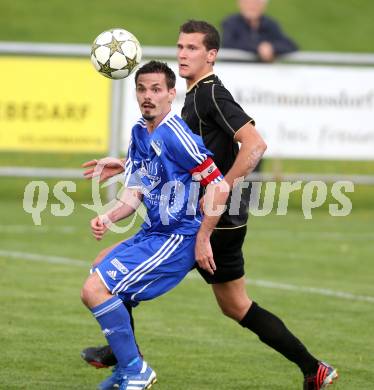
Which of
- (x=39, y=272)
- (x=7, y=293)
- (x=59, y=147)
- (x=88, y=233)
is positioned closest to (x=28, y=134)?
(x=59, y=147)

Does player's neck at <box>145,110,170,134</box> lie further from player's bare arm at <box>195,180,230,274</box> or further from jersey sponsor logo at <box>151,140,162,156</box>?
player's bare arm at <box>195,180,230,274</box>

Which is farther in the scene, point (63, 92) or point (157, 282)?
point (63, 92)

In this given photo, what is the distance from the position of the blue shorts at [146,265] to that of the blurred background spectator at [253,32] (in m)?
9.22

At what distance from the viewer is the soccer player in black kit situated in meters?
6.56

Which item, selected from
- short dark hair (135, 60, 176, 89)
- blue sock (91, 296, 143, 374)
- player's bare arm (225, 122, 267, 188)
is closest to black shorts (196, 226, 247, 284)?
player's bare arm (225, 122, 267, 188)

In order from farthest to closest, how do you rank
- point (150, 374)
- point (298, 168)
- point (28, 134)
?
point (298, 168)
point (28, 134)
point (150, 374)

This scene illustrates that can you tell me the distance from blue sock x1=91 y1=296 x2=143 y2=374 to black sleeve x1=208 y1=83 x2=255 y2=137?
1214 mm

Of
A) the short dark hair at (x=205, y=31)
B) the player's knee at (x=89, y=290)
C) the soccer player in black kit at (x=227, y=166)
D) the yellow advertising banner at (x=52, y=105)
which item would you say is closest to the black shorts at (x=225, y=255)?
the soccer player in black kit at (x=227, y=166)

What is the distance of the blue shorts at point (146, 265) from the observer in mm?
6172

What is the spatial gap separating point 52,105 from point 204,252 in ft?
29.7

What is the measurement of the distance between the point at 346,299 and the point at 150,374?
3.86 metres

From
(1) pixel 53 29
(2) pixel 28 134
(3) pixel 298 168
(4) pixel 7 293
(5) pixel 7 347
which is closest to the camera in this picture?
(5) pixel 7 347

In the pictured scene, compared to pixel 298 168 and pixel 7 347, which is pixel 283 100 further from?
pixel 7 347

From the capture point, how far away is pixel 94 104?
15.1 metres
